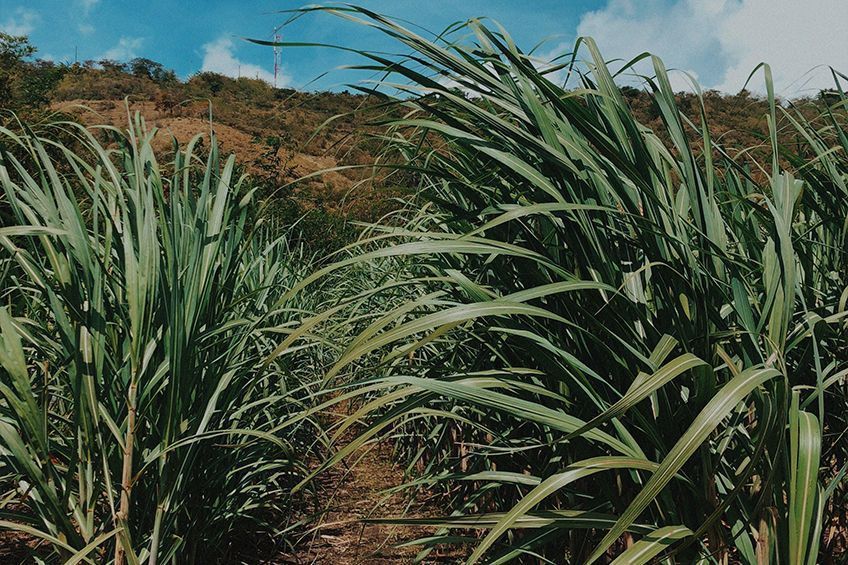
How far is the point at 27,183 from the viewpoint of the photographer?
1.30 metres

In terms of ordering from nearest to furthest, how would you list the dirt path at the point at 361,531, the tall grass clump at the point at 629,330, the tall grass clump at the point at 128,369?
the tall grass clump at the point at 629,330
the tall grass clump at the point at 128,369
the dirt path at the point at 361,531

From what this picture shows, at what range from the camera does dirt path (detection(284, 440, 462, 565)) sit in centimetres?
219

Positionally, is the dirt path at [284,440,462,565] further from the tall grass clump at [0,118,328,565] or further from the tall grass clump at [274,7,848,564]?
the tall grass clump at [274,7,848,564]

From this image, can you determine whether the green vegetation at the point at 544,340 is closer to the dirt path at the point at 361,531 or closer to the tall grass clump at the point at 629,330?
the tall grass clump at the point at 629,330

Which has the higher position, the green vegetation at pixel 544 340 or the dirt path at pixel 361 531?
the green vegetation at pixel 544 340

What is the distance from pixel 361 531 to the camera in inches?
65.4

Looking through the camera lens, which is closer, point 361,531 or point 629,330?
point 629,330

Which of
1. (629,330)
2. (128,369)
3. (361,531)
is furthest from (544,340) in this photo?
(361,531)

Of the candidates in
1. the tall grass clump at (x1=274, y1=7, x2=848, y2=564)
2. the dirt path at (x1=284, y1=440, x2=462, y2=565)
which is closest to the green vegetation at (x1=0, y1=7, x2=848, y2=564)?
the tall grass clump at (x1=274, y1=7, x2=848, y2=564)

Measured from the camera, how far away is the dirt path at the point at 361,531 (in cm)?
219

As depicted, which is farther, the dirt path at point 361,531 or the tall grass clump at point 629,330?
the dirt path at point 361,531

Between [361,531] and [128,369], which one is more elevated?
[128,369]

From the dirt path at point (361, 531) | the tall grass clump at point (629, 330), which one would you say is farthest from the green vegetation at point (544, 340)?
the dirt path at point (361, 531)

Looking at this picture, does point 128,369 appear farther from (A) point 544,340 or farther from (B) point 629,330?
(B) point 629,330
